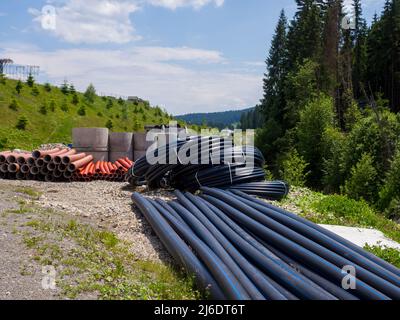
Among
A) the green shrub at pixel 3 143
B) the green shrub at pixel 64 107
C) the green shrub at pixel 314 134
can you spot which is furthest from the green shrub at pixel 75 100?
the green shrub at pixel 314 134

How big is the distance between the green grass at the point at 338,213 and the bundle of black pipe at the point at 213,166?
0.65 metres

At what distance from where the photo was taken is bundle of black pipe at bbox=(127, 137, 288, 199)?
1051cm

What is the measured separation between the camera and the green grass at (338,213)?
9.11m

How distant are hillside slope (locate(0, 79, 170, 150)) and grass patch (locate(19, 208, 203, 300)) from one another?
740 inches

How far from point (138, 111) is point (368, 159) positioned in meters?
25.5

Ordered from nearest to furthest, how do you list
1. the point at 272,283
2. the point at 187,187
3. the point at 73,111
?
the point at 272,283 < the point at 187,187 < the point at 73,111

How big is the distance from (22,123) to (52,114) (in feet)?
12.0

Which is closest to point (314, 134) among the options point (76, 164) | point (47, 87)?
point (47, 87)

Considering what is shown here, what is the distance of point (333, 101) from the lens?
39188 millimetres

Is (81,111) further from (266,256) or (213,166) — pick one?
(266,256)

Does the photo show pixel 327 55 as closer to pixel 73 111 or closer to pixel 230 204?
pixel 73 111
